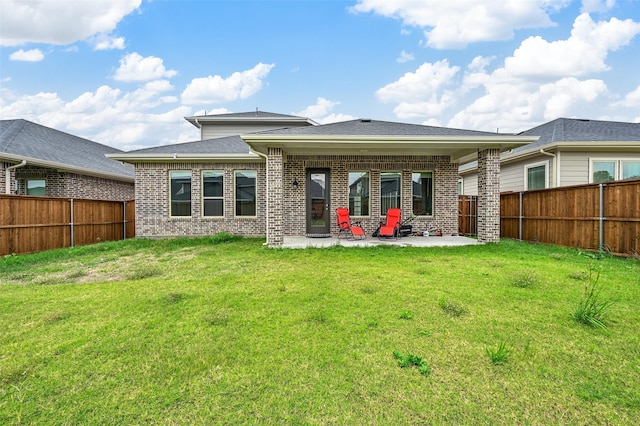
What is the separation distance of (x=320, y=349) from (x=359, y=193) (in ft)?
28.9

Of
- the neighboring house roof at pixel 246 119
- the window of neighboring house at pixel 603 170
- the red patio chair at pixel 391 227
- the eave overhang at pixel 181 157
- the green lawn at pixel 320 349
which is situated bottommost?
the green lawn at pixel 320 349

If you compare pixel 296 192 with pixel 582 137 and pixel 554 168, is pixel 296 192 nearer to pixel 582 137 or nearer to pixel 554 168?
pixel 554 168

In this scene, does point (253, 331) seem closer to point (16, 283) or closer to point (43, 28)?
point (16, 283)

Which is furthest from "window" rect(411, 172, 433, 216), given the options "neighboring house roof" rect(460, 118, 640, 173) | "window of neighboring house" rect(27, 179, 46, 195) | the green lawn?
"window of neighboring house" rect(27, 179, 46, 195)

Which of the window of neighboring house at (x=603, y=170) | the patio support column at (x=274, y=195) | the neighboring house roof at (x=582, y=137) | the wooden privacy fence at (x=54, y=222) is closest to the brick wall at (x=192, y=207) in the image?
the wooden privacy fence at (x=54, y=222)

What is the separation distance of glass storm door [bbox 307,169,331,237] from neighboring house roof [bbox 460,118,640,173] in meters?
7.11

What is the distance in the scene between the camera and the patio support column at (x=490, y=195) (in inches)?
359

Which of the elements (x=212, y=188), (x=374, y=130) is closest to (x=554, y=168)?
(x=374, y=130)

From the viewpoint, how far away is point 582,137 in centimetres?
1093

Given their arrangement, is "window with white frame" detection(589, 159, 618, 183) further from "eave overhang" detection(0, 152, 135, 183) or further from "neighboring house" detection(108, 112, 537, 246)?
"eave overhang" detection(0, 152, 135, 183)

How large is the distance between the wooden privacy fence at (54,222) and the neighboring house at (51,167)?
1434 mm

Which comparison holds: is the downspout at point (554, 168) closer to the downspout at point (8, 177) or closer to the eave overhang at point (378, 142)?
the eave overhang at point (378, 142)

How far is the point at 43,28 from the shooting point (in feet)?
35.9

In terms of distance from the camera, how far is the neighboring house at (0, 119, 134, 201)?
402 inches
